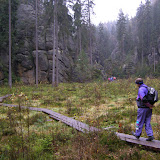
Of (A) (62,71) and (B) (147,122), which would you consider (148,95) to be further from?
(A) (62,71)

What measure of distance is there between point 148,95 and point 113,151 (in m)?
1.71

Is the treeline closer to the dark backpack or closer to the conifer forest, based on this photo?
the conifer forest

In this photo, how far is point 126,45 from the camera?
58.6 m

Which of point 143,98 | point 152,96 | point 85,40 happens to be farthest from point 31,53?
point 152,96

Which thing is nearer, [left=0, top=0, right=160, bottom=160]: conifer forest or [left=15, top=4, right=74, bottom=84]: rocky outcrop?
[left=0, top=0, right=160, bottom=160]: conifer forest

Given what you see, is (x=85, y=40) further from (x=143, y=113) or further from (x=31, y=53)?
(x=143, y=113)

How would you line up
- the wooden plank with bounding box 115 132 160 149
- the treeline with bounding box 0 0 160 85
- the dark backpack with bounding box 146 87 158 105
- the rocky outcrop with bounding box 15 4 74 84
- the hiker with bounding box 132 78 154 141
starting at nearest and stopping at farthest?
1. the wooden plank with bounding box 115 132 160 149
2. the dark backpack with bounding box 146 87 158 105
3. the hiker with bounding box 132 78 154 141
4. the treeline with bounding box 0 0 160 85
5. the rocky outcrop with bounding box 15 4 74 84

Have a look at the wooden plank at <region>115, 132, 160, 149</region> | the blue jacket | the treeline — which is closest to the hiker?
the blue jacket

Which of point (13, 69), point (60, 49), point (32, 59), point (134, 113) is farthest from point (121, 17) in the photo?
point (134, 113)

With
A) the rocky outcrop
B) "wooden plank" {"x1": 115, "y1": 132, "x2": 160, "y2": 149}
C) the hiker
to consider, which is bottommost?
"wooden plank" {"x1": 115, "y1": 132, "x2": 160, "y2": 149}

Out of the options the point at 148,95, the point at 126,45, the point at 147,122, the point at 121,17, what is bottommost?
the point at 147,122

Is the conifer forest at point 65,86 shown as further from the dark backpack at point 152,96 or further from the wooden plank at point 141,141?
the dark backpack at point 152,96

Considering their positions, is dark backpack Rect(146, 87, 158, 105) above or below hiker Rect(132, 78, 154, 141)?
above

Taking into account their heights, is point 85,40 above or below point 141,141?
→ above
